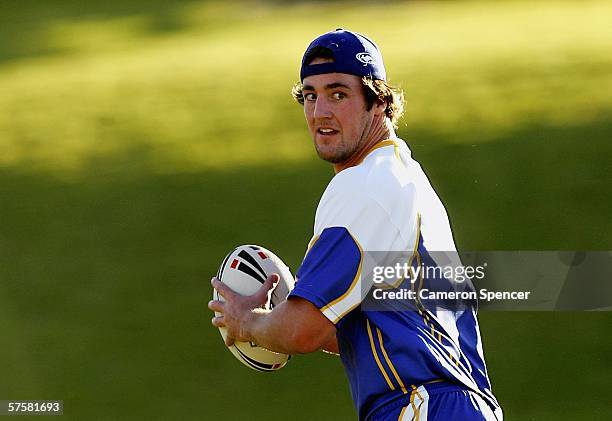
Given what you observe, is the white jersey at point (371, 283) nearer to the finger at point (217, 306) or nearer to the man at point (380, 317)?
the man at point (380, 317)

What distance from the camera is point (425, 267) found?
4.46 metres

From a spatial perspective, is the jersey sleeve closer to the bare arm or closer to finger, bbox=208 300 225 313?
the bare arm

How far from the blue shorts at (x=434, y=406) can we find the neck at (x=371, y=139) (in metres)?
0.98

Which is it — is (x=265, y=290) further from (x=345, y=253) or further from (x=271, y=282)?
(x=345, y=253)

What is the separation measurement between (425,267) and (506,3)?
17.9 meters

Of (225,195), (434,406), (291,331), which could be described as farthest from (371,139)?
(225,195)

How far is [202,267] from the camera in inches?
462

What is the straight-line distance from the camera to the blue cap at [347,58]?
4875mm

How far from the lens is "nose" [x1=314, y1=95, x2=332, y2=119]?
190 inches

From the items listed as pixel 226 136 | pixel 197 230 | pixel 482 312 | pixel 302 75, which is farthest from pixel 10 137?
pixel 302 75

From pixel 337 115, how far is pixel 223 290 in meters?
0.86

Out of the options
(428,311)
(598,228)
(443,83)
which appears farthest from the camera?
(443,83)

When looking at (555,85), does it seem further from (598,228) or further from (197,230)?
(197,230)

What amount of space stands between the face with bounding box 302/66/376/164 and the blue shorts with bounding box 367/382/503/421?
1026 mm
